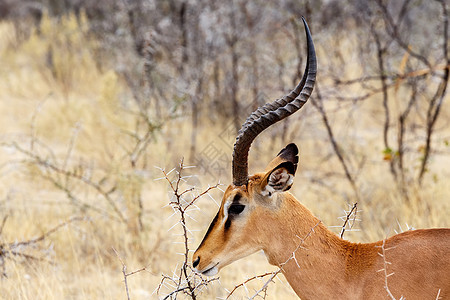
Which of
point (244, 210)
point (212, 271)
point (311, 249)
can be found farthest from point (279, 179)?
point (212, 271)

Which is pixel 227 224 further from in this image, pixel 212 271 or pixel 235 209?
pixel 212 271

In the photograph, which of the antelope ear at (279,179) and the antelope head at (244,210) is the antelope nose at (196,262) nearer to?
the antelope head at (244,210)

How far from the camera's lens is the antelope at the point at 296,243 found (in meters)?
2.56

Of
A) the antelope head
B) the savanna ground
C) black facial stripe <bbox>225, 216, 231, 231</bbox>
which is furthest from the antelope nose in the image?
the savanna ground

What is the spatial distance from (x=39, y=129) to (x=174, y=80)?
2159 millimetres

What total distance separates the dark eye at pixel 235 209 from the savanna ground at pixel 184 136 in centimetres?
50

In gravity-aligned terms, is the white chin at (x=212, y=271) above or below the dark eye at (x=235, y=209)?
below

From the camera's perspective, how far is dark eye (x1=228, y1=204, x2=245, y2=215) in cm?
268

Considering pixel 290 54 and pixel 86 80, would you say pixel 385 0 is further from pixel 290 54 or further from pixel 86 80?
pixel 86 80

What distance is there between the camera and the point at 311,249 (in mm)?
2676

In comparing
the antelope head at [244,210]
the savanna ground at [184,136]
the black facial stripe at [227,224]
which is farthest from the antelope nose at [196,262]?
the savanna ground at [184,136]

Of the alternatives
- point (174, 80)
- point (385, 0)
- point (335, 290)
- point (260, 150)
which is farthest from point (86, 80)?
point (335, 290)

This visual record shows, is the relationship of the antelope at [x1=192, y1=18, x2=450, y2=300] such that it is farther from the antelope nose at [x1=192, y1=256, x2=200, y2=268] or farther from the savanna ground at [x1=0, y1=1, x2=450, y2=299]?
the savanna ground at [x1=0, y1=1, x2=450, y2=299]

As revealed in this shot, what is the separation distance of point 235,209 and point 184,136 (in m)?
5.75
